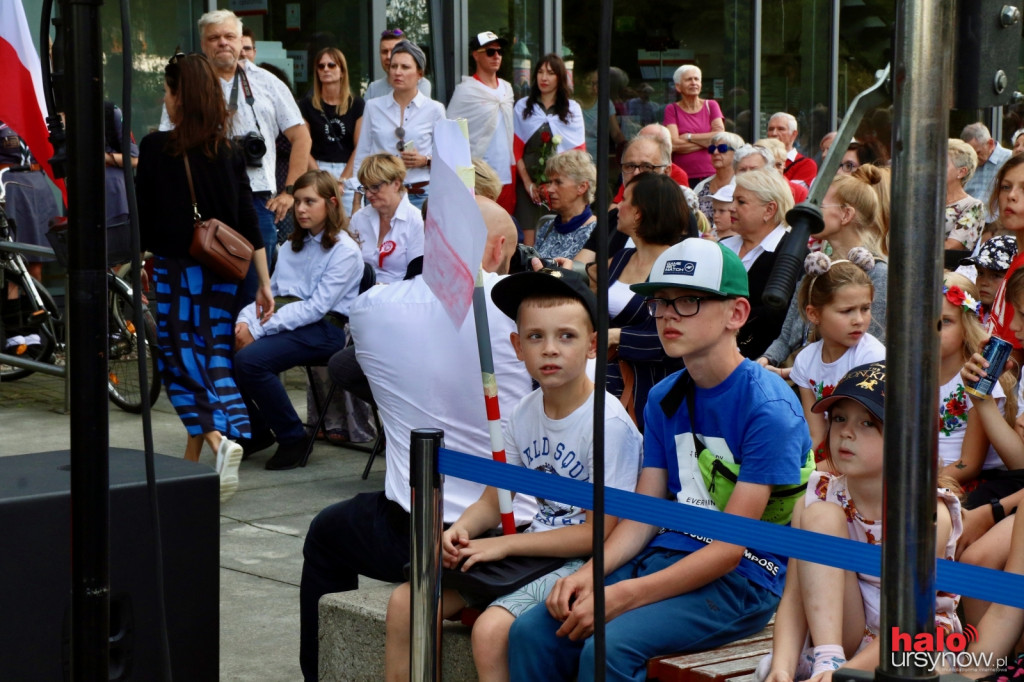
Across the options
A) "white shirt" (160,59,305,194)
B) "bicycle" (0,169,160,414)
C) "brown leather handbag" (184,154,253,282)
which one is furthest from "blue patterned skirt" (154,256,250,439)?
"white shirt" (160,59,305,194)

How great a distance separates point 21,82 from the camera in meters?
2.70

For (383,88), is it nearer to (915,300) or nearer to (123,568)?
(123,568)

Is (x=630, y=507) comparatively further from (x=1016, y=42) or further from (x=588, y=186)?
(x=588, y=186)

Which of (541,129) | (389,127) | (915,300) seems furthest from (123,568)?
(541,129)

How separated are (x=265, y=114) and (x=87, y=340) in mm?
6242

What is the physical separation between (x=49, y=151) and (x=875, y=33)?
1438 cm

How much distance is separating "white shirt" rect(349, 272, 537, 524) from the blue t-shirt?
20.2 inches

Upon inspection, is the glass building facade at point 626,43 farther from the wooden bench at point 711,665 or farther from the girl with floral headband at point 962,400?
the wooden bench at point 711,665

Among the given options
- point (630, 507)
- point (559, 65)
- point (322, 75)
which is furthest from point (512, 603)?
point (559, 65)

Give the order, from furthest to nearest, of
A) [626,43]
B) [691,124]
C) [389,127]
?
[626,43] < [691,124] < [389,127]

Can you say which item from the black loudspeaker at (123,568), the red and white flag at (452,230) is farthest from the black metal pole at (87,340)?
the red and white flag at (452,230)

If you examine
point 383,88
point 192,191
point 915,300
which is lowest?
point 915,300

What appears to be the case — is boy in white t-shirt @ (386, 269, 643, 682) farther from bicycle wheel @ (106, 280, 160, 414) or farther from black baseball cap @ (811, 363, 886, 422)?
bicycle wheel @ (106, 280, 160, 414)

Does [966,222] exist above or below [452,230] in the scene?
below
